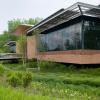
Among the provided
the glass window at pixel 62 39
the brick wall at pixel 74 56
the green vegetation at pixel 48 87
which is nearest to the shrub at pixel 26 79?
the green vegetation at pixel 48 87

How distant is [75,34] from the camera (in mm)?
25719

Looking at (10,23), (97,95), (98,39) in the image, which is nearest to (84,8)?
(98,39)

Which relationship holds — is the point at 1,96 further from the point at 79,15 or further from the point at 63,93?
the point at 79,15

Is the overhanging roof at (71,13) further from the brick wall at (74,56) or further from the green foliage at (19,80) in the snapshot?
the green foliage at (19,80)

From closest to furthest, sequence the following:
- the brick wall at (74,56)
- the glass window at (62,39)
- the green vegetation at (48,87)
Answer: the green vegetation at (48,87) < the brick wall at (74,56) < the glass window at (62,39)

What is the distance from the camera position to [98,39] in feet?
82.7

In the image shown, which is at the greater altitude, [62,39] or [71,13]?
[71,13]

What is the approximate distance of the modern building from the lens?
2405 centimetres

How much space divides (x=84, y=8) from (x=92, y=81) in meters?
9.29

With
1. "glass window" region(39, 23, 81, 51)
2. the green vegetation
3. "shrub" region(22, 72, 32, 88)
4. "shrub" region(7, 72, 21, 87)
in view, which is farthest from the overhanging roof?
"shrub" region(7, 72, 21, 87)

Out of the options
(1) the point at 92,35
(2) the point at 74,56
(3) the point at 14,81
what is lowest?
(3) the point at 14,81

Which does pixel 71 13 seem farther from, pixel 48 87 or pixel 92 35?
pixel 48 87

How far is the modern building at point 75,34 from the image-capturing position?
24053 millimetres

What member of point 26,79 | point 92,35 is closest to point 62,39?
point 92,35
